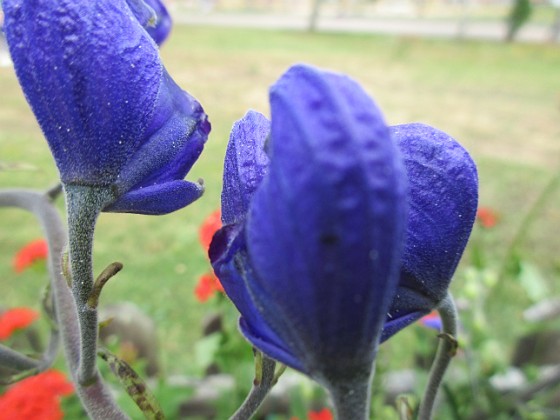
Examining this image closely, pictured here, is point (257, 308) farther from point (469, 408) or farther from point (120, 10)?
point (469, 408)

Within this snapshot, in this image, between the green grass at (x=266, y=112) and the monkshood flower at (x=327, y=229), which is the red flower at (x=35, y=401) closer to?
the green grass at (x=266, y=112)

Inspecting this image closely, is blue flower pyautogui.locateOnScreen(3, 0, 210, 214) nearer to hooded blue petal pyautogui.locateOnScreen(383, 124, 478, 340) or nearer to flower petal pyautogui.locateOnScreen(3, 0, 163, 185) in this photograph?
flower petal pyautogui.locateOnScreen(3, 0, 163, 185)

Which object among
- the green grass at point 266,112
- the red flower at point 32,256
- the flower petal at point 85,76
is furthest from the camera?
the green grass at point 266,112

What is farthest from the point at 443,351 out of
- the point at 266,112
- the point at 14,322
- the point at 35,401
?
the point at 266,112

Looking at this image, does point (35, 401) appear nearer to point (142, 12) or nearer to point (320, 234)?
point (142, 12)

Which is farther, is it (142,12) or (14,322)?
(14,322)

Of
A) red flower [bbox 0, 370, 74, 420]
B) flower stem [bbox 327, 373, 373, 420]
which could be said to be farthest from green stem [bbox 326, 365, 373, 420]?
red flower [bbox 0, 370, 74, 420]

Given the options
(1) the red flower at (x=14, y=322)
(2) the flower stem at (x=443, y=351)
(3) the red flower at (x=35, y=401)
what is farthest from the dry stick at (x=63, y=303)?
(1) the red flower at (x=14, y=322)
